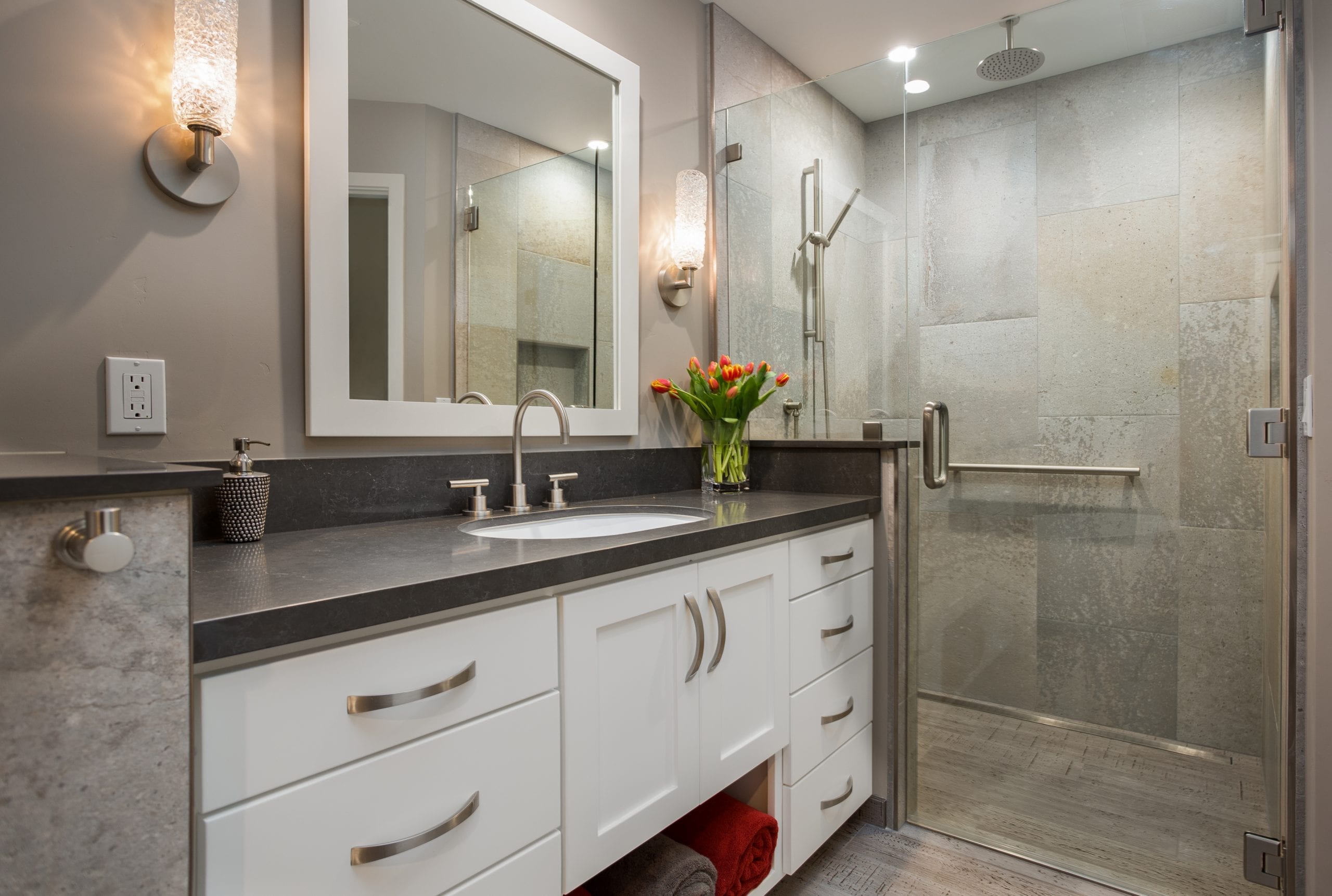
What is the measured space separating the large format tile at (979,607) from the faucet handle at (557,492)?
36.9 inches

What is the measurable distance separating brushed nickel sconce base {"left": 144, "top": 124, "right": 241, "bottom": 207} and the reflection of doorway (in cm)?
21

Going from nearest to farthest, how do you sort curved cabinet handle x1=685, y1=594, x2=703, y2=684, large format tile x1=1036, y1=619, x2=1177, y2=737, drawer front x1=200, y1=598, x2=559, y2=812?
drawer front x1=200, y1=598, x2=559, y2=812 < curved cabinet handle x1=685, y1=594, x2=703, y2=684 < large format tile x1=1036, y1=619, x2=1177, y2=737

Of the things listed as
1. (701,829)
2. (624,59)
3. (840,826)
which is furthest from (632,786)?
(624,59)

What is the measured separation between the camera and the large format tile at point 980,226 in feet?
5.89

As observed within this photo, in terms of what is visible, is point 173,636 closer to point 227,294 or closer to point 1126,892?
point 227,294

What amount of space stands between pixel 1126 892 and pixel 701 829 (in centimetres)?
101

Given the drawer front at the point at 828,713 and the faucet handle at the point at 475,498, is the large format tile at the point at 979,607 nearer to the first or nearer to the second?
the drawer front at the point at 828,713

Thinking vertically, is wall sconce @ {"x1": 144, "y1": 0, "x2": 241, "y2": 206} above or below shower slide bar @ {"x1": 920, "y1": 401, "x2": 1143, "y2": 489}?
above

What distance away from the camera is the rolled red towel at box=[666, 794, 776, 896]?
1.36m

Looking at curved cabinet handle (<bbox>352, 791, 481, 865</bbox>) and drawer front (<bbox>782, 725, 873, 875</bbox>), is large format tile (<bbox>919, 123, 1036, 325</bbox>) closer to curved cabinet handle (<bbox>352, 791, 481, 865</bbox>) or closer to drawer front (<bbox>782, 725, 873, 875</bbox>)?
drawer front (<bbox>782, 725, 873, 875</bbox>)

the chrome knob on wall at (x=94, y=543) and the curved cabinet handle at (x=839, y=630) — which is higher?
the chrome knob on wall at (x=94, y=543)

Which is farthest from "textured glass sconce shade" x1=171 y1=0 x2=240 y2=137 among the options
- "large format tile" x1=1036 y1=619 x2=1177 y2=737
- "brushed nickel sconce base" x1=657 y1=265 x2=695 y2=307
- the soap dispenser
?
"large format tile" x1=1036 y1=619 x2=1177 y2=737

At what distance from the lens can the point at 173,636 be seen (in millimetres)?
593

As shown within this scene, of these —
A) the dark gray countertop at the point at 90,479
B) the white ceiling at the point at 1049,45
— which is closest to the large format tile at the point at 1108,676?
the white ceiling at the point at 1049,45
